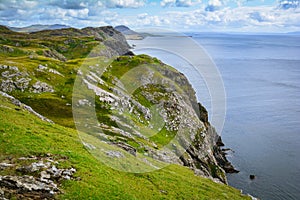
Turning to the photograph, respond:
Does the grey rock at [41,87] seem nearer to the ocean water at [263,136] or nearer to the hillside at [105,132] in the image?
the hillside at [105,132]

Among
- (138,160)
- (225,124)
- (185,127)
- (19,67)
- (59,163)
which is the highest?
(19,67)

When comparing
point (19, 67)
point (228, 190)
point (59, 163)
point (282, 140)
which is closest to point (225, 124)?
point (282, 140)

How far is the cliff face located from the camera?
4889cm

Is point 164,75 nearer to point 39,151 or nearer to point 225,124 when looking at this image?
point 225,124

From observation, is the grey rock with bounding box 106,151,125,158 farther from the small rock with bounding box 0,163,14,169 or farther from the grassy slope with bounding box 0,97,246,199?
the small rock with bounding box 0,163,14,169

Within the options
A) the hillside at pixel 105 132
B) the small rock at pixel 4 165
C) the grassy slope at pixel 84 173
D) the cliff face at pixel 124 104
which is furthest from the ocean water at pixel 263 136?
the small rock at pixel 4 165

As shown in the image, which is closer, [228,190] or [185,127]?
[228,190]

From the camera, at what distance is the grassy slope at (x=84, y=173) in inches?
982

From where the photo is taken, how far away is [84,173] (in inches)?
1029

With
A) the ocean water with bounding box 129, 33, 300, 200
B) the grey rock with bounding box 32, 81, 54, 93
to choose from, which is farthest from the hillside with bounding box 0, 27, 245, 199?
the ocean water with bounding box 129, 33, 300, 200

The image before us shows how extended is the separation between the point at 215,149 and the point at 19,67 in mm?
63130

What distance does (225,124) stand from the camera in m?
120

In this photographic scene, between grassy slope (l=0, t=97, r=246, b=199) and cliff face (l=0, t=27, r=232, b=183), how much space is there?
396 centimetres

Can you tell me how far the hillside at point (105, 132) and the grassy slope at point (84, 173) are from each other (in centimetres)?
10
